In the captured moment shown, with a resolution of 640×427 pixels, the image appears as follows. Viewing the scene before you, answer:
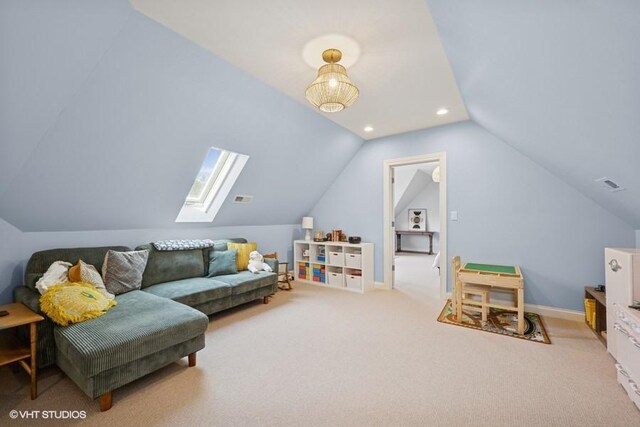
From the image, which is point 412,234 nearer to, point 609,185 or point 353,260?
point 353,260

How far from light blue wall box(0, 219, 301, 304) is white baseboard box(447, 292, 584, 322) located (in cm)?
402

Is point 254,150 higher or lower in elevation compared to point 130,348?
higher

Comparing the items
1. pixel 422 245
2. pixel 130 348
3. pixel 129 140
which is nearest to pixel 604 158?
pixel 130 348

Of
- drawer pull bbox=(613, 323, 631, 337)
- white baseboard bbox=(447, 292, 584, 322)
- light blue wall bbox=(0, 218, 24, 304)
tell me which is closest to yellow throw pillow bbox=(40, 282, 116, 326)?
light blue wall bbox=(0, 218, 24, 304)

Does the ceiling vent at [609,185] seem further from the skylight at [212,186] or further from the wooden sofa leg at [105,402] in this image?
the wooden sofa leg at [105,402]

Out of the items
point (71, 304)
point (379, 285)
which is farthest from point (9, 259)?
point (379, 285)

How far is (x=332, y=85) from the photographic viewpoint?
2100mm

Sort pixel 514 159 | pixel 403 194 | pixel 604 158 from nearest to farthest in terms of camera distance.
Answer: pixel 604 158 → pixel 514 159 → pixel 403 194

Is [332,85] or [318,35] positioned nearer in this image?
[318,35]

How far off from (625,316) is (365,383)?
1809 mm

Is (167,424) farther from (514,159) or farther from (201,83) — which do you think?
(514,159)

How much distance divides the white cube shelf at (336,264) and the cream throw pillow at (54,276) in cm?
320

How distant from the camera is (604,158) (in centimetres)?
189

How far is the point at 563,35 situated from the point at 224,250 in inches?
151
